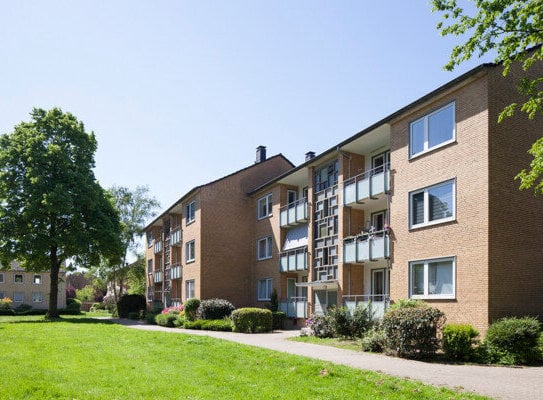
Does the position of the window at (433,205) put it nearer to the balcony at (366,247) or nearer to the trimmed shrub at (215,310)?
the balcony at (366,247)

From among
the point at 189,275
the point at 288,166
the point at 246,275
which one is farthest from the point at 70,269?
the point at 288,166

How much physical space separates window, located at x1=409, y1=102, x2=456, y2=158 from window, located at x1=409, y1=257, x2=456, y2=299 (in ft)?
13.9

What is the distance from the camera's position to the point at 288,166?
39250mm

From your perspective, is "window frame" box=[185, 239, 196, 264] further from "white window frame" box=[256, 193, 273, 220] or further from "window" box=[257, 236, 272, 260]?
"white window frame" box=[256, 193, 273, 220]

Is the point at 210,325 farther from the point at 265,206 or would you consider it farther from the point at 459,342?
the point at 459,342

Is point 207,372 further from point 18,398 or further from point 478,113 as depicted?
point 478,113

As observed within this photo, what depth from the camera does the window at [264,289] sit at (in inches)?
1356

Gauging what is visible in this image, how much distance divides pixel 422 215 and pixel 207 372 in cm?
1109

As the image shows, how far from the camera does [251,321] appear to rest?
26203 millimetres

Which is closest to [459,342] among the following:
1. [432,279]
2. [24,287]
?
[432,279]

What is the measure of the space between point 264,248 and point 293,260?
5.78 m

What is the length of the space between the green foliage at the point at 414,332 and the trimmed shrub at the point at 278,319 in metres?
13.7

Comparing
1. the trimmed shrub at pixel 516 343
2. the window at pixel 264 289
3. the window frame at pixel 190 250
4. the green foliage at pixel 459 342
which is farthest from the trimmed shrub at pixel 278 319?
the trimmed shrub at pixel 516 343

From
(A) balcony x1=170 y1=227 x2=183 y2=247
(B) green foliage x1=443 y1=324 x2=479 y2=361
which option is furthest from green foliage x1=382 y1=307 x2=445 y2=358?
(A) balcony x1=170 y1=227 x2=183 y2=247
